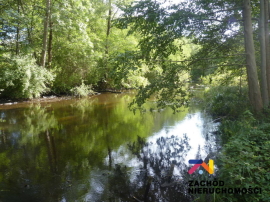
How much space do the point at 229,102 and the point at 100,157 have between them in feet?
20.8

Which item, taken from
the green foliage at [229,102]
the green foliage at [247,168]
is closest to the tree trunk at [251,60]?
the green foliage at [229,102]

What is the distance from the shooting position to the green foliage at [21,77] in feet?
50.5

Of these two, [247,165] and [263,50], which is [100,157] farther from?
[263,50]

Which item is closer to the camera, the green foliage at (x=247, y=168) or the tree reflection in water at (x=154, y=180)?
the green foliage at (x=247, y=168)

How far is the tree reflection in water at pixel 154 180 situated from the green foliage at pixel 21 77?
12.9 metres

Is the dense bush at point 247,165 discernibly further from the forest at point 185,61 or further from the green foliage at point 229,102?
the green foliage at point 229,102

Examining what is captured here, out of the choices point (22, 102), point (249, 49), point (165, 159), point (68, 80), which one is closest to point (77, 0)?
point (68, 80)

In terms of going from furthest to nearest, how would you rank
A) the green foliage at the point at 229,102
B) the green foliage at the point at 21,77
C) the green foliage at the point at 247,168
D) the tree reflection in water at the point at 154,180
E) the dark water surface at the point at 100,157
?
1. the green foliage at the point at 21,77
2. the green foliage at the point at 229,102
3. the dark water surface at the point at 100,157
4. the tree reflection in water at the point at 154,180
5. the green foliage at the point at 247,168

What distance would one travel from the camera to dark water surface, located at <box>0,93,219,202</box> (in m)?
4.40

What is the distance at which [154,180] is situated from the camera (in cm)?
464

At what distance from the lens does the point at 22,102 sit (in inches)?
666

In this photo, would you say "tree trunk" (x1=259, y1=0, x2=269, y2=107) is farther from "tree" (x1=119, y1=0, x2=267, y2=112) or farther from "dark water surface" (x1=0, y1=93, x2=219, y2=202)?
"dark water surface" (x1=0, y1=93, x2=219, y2=202)

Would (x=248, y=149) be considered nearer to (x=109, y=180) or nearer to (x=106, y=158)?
(x=109, y=180)

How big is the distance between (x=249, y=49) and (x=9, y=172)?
711cm
